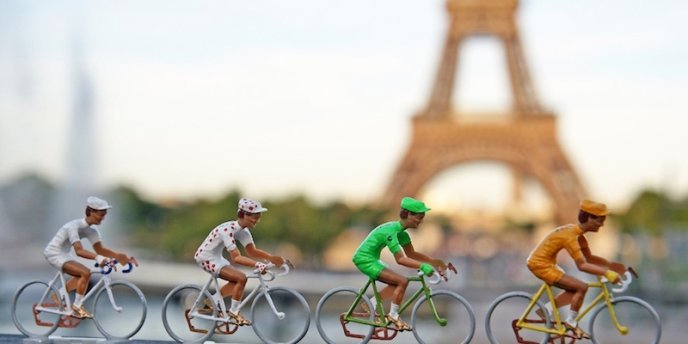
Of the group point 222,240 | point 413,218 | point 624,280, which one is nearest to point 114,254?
point 222,240

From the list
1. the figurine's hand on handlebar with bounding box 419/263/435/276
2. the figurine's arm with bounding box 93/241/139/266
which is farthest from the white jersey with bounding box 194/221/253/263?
the figurine's hand on handlebar with bounding box 419/263/435/276

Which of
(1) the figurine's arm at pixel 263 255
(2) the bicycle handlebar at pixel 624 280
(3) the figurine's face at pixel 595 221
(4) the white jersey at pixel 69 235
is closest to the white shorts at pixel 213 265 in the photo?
(1) the figurine's arm at pixel 263 255

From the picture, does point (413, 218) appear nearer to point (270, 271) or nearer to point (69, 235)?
point (270, 271)

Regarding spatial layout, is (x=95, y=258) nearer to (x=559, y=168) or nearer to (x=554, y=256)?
(x=554, y=256)

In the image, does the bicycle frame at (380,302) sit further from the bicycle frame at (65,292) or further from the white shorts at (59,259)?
the white shorts at (59,259)

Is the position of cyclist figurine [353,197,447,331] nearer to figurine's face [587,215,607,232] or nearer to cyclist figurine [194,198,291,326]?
cyclist figurine [194,198,291,326]
